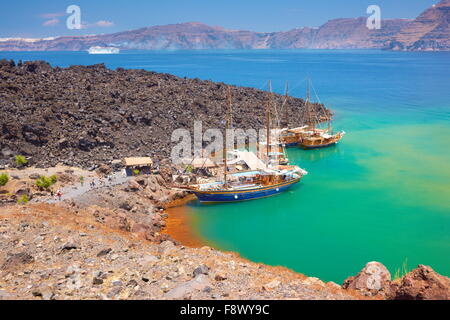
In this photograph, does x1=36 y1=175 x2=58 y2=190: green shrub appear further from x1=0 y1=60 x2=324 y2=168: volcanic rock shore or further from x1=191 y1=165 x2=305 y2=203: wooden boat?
x1=191 y1=165 x2=305 y2=203: wooden boat

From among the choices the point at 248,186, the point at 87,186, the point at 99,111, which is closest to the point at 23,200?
the point at 87,186

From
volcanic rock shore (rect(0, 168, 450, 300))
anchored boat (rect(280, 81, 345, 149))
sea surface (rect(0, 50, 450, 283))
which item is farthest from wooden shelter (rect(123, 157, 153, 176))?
anchored boat (rect(280, 81, 345, 149))

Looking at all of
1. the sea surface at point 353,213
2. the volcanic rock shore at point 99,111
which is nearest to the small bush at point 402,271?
the sea surface at point 353,213

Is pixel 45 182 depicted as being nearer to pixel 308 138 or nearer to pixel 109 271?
pixel 109 271
